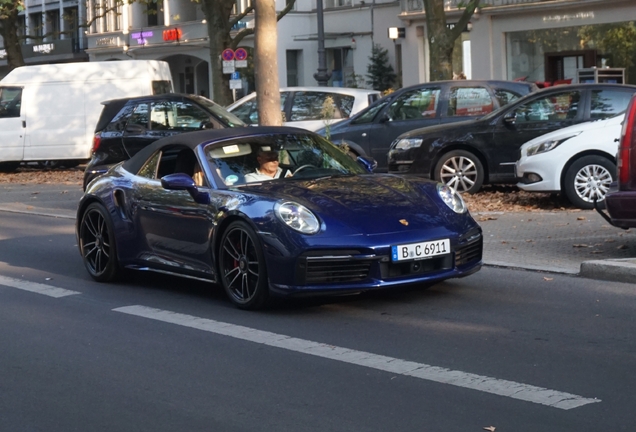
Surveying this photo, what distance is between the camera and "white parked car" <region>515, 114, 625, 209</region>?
44.9 ft

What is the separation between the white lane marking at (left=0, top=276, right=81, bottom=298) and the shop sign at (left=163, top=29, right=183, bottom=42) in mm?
41282

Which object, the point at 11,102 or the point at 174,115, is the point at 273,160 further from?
the point at 11,102

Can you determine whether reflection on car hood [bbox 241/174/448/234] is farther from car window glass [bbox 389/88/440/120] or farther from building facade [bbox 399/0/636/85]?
building facade [bbox 399/0/636/85]

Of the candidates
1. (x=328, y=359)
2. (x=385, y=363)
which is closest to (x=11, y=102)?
(x=328, y=359)

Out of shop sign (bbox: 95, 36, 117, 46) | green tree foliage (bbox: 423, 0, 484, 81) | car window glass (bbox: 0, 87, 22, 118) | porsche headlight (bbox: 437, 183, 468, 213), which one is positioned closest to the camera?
porsche headlight (bbox: 437, 183, 468, 213)

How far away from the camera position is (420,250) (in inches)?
310

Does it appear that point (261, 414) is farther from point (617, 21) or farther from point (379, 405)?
point (617, 21)

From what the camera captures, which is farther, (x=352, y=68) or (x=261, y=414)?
(x=352, y=68)

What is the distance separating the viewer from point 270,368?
6.49 metres

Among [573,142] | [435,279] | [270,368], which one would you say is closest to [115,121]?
[573,142]

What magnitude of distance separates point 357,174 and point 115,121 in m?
10.9

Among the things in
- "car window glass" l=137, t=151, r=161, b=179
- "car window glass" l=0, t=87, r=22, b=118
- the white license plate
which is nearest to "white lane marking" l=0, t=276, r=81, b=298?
"car window glass" l=137, t=151, r=161, b=179

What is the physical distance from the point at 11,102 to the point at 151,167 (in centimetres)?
1814

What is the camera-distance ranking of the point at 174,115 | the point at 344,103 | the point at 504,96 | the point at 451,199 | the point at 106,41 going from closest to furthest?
the point at 451,199 → the point at 504,96 → the point at 174,115 → the point at 344,103 → the point at 106,41
